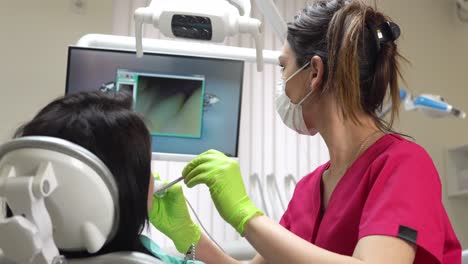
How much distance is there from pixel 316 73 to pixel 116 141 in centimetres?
67

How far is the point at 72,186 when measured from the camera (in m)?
0.71

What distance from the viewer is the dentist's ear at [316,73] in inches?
53.1

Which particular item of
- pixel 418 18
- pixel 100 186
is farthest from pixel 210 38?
pixel 418 18

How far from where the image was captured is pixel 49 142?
70 cm

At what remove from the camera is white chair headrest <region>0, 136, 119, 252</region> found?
2.30ft

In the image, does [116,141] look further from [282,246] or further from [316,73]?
[316,73]

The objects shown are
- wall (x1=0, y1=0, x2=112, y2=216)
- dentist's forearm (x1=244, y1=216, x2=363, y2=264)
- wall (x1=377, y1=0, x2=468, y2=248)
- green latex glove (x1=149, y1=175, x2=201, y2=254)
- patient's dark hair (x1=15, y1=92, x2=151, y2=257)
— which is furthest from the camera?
wall (x1=377, y1=0, x2=468, y2=248)

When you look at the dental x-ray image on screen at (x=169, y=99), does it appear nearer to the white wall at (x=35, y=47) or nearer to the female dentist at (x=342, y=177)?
the female dentist at (x=342, y=177)

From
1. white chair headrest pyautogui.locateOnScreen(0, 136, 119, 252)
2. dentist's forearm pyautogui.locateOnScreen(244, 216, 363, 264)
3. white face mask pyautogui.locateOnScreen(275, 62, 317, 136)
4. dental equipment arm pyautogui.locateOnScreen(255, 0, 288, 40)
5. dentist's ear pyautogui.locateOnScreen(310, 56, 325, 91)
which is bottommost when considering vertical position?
dentist's forearm pyautogui.locateOnScreen(244, 216, 363, 264)

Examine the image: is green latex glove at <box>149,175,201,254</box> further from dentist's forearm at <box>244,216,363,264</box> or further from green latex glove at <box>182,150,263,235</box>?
dentist's forearm at <box>244,216,363,264</box>

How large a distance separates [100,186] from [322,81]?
78 centimetres

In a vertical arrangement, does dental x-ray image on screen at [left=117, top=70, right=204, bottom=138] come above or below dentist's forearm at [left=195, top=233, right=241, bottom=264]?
above

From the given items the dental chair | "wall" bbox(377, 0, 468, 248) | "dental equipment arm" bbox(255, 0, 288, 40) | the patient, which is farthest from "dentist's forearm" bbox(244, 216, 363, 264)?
"wall" bbox(377, 0, 468, 248)

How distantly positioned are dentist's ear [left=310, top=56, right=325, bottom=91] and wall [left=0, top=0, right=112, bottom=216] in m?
1.55
